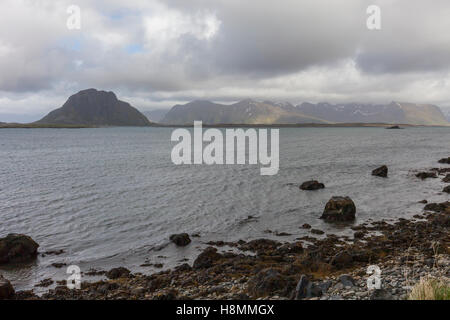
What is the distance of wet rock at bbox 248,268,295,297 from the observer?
13.8 meters

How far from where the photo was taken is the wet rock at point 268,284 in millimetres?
13750

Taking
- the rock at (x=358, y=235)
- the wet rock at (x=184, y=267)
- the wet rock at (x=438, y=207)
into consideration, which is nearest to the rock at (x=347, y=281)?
the wet rock at (x=184, y=267)

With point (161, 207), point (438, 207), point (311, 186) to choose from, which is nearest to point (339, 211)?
point (438, 207)

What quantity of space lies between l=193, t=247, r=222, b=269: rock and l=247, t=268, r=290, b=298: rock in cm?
528

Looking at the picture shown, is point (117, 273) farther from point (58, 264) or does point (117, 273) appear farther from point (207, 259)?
point (207, 259)

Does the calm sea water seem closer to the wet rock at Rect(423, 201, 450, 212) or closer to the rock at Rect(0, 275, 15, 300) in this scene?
the wet rock at Rect(423, 201, 450, 212)

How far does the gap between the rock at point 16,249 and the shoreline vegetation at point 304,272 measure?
455 centimetres

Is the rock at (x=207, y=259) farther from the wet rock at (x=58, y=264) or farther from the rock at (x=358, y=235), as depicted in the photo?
the rock at (x=358, y=235)

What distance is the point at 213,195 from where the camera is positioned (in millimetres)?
40531

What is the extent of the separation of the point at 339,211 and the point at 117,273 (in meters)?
20.0

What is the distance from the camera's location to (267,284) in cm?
1398

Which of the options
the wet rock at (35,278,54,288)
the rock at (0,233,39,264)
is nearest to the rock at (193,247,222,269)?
the wet rock at (35,278,54,288)

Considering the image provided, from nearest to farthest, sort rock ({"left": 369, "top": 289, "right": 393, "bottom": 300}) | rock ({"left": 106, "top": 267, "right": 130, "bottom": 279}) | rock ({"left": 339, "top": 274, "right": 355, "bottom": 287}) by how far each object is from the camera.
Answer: rock ({"left": 369, "top": 289, "right": 393, "bottom": 300}) < rock ({"left": 339, "top": 274, "right": 355, "bottom": 287}) < rock ({"left": 106, "top": 267, "right": 130, "bottom": 279})
